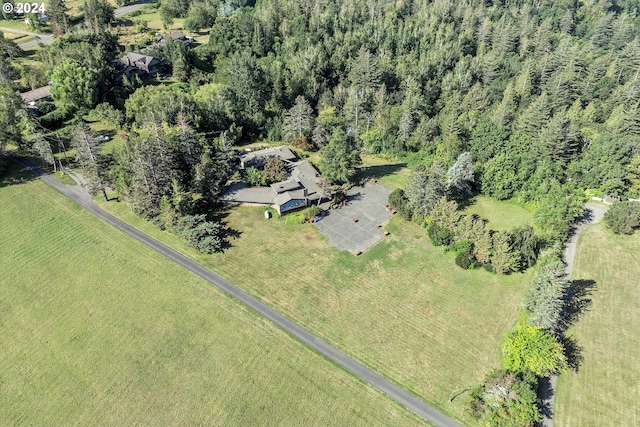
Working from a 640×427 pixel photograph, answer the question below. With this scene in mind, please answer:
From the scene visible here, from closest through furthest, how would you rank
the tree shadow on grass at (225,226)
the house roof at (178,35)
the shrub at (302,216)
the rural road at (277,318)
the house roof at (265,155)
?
the rural road at (277,318) → the tree shadow on grass at (225,226) → the shrub at (302,216) → the house roof at (265,155) → the house roof at (178,35)

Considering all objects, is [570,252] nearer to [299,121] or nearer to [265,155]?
[265,155]

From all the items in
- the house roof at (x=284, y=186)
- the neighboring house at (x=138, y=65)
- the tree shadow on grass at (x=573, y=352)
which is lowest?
the tree shadow on grass at (x=573, y=352)

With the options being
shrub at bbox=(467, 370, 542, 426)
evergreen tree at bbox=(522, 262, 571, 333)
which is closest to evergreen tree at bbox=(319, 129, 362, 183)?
evergreen tree at bbox=(522, 262, 571, 333)

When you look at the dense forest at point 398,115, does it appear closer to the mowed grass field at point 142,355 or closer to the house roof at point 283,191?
the house roof at point 283,191

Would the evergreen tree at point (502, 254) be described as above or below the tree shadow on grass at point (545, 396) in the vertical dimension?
above

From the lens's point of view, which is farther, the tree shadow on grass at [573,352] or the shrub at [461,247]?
the shrub at [461,247]

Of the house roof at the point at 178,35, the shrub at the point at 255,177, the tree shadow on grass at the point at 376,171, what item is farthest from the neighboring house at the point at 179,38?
the tree shadow on grass at the point at 376,171

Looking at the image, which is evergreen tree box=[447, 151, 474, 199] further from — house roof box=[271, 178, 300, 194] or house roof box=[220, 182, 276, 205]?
house roof box=[220, 182, 276, 205]

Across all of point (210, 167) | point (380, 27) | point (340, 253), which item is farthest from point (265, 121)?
point (380, 27)

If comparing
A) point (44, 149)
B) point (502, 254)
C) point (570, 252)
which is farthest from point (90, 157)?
point (570, 252)
